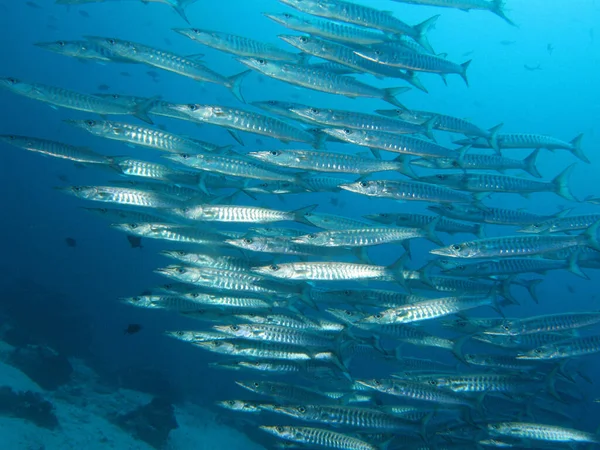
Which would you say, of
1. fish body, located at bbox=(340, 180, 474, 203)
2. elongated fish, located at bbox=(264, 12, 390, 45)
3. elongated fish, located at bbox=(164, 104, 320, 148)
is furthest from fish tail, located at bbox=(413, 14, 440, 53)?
elongated fish, located at bbox=(164, 104, 320, 148)

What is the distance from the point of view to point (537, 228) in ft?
20.1

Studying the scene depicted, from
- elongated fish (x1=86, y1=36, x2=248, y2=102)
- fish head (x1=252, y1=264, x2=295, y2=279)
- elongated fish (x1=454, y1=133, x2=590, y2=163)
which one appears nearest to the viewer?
fish head (x1=252, y1=264, x2=295, y2=279)

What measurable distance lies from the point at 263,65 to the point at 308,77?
0.67 m

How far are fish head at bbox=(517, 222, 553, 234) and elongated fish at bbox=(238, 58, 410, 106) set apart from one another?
321 cm

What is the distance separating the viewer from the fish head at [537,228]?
611 centimetres

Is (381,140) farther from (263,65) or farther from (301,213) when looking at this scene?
(263,65)

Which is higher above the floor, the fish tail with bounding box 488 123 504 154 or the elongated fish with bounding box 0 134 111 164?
the fish tail with bounding box 488 123 504 154

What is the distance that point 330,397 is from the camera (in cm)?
685

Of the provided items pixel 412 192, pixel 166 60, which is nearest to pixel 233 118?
pixel 166 60

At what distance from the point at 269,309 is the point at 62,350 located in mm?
12554

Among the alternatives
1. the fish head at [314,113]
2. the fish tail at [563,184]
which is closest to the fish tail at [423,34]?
the fish head at [314,113]

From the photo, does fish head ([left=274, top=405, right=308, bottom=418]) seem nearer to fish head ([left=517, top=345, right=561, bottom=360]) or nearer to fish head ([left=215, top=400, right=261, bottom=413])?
fish head ([left=215, top=400, right=261, bottom=413])

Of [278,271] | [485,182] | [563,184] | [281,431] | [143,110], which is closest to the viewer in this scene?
[278,271]

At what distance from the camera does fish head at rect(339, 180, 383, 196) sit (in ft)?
17.4
